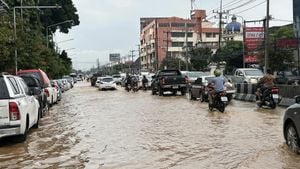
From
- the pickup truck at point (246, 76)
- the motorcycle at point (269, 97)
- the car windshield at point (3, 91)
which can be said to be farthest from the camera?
the pickup truck at point (246, 76)

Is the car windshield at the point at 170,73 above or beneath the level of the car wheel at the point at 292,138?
above

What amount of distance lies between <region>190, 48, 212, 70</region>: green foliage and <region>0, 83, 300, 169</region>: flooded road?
7230 cm

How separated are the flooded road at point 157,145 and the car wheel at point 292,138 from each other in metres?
0.15

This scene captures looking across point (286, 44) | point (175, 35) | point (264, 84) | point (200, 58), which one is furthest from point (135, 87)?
point (175, 35)

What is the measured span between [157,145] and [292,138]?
3027 mm

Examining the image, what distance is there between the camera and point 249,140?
1196cm

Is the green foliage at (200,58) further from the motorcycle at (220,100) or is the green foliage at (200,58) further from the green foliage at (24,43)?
the motorcycle at (220,100)

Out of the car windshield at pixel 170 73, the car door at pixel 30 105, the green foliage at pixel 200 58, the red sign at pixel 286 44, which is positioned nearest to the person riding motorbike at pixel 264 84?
the car door at pixel 30 105

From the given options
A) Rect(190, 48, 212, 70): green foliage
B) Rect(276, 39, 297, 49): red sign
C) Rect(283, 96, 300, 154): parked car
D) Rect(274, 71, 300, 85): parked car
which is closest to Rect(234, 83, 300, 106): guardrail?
Rect(283, 96, 300, 154): parked car

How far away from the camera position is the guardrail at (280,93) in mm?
22312

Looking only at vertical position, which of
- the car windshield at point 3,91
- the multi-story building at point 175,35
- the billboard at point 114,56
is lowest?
the car windshield at point 3,91

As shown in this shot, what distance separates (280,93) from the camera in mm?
23547

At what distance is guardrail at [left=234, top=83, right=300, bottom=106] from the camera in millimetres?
22312

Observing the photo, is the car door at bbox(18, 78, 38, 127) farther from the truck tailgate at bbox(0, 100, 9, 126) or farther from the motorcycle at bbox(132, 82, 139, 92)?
the motorcycle at bbox(132, 82, 139, 92)
